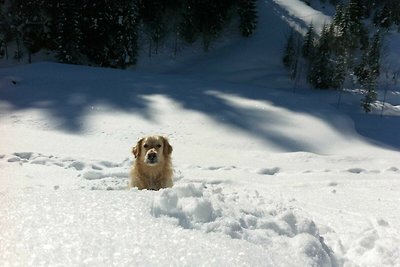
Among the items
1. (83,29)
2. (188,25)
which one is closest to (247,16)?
(188,25)

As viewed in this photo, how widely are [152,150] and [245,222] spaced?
10.3 ft

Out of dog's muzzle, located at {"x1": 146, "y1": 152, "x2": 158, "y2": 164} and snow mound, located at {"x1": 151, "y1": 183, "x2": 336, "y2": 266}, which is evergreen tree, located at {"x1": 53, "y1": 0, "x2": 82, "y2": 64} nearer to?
dog's muzzle, located at {"x1": 146, "y1": 152, "x2": 158, "y2": 164}

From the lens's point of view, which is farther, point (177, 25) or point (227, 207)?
point (177, 25)

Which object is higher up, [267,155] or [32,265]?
[32,265]

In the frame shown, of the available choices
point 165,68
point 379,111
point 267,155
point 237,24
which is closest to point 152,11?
point 165,68

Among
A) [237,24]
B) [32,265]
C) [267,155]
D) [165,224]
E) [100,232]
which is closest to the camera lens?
[32,265]

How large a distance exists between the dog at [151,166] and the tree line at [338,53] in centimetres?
3178

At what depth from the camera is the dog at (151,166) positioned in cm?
628

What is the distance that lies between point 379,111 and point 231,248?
32.9m

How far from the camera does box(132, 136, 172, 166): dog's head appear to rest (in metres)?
6.22

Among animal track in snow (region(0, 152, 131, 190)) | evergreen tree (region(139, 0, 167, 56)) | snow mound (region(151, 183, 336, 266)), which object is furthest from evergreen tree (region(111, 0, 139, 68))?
snow mound (region(151, 183, 336, 266))

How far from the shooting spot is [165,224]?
2.84 m

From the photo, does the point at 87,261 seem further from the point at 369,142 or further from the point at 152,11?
the point at 152,11

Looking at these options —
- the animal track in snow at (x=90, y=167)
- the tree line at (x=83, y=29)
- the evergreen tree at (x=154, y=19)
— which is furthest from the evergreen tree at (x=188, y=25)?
the animal track in snow at (x=90, y=167)
